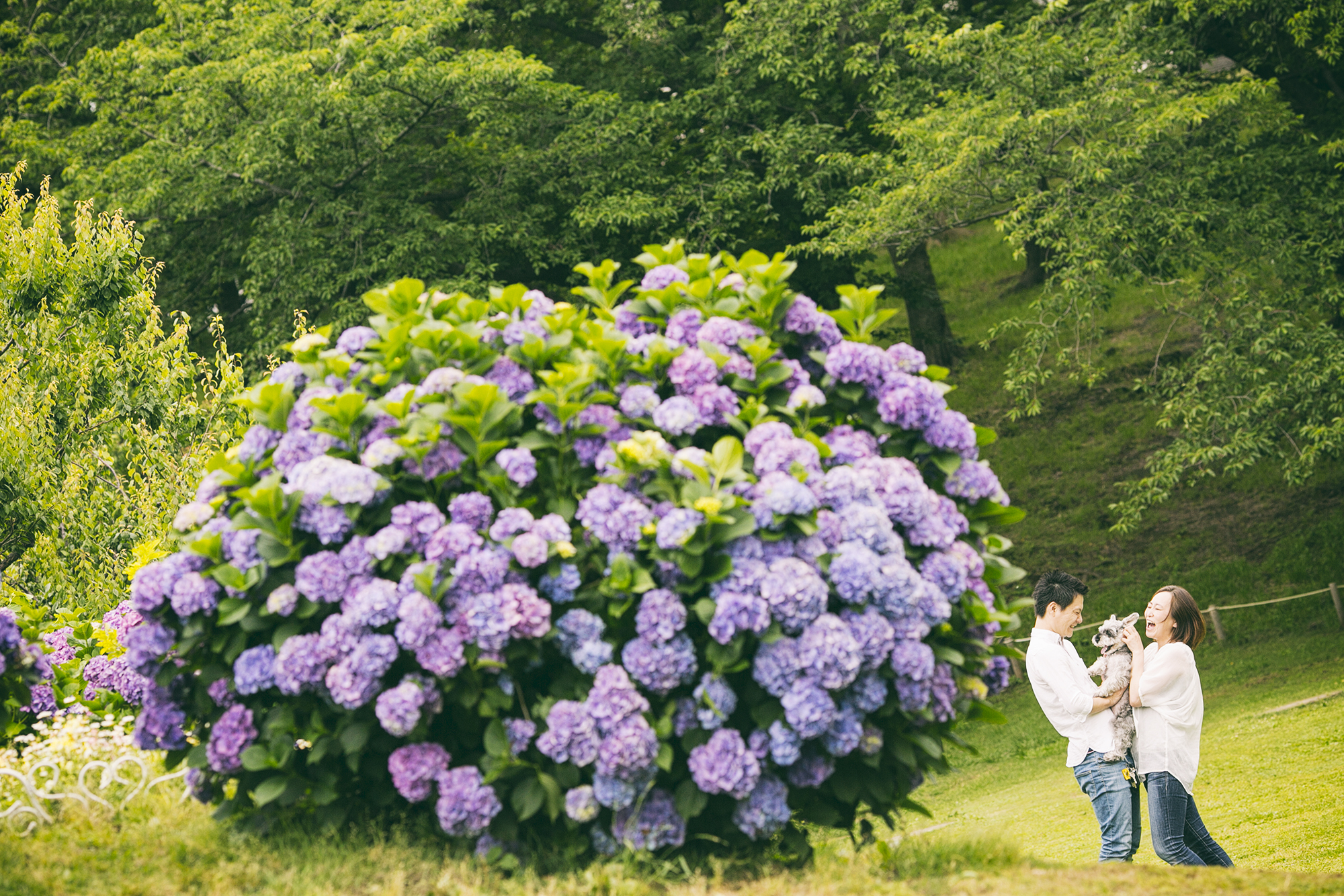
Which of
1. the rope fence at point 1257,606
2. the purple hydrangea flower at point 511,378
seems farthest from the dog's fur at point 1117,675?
the rope fence at point 1257,606

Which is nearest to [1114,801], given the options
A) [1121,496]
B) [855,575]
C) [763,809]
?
[763,809]

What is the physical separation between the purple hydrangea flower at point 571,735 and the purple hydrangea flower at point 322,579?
88 centimetres

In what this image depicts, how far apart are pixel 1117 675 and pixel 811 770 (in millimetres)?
2737

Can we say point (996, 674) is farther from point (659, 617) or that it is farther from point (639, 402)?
point (639, 402)

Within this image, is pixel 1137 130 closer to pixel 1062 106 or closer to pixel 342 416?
pixel 1062 106

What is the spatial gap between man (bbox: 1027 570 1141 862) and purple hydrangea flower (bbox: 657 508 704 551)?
9.11ft

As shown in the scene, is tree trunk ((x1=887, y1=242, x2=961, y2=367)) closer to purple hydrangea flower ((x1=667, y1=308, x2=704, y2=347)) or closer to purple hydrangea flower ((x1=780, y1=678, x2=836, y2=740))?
purple hydrangea flower ((x1=667, y1=308, x2=704, y2=347))

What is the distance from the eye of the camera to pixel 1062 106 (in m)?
13.0

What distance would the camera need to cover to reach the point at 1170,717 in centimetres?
577

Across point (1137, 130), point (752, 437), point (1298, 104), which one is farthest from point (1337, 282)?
point (752, 437)

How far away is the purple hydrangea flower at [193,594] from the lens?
413 centimetres

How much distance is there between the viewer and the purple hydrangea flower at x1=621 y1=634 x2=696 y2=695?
3.82m

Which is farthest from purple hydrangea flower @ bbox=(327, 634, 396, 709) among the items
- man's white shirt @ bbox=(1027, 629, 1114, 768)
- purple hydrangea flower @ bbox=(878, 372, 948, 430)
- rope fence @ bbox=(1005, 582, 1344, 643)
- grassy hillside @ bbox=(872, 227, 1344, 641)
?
grassy hillside @ bbox=(872, 227, 1344, 641)

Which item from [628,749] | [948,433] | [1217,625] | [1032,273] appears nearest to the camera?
[628,749]
